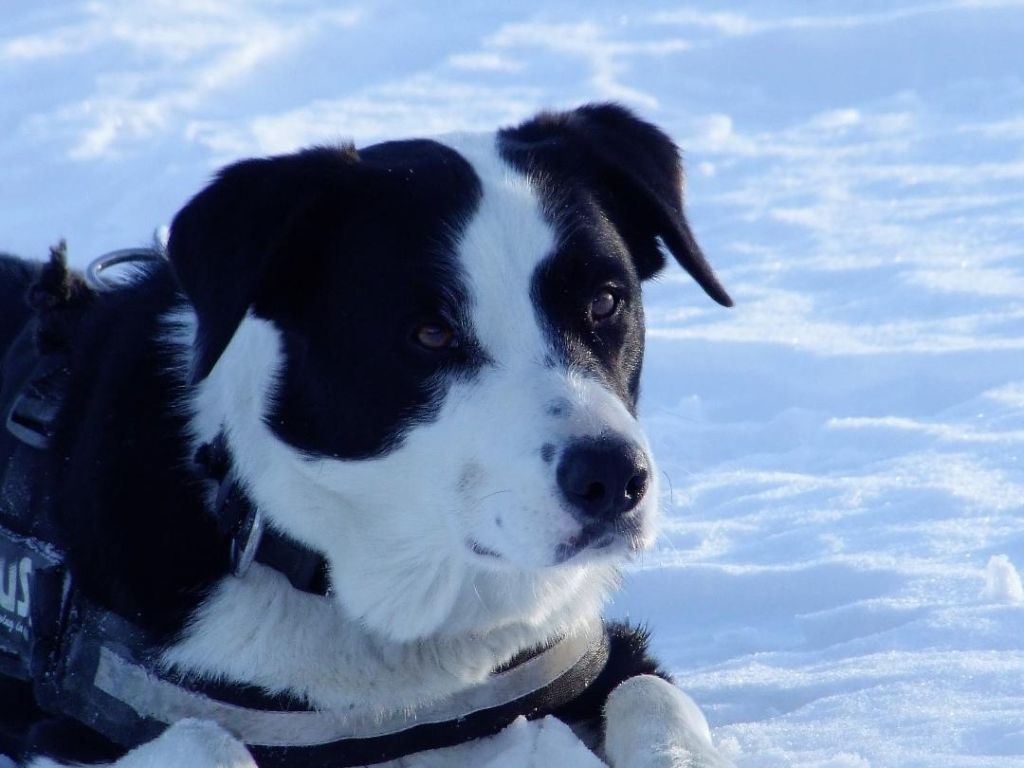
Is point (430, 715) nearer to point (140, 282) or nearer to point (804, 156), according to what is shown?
point (140, 282)

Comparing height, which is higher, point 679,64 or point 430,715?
point 430,715

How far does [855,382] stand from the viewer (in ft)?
18.2

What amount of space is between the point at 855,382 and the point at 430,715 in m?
3.05

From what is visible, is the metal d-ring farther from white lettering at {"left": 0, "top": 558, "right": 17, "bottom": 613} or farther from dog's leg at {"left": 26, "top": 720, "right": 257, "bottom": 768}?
dog's leg at {"left": 26, "top": 720, "right": 257, "bottom": 768}

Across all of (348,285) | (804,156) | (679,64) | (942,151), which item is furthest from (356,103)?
(348,285)

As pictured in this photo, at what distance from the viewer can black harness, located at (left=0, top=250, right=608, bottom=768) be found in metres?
2.81

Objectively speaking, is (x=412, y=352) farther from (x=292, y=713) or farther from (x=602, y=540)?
(x=292, y=713)

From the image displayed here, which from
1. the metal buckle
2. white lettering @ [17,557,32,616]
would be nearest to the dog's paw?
the metal buckle

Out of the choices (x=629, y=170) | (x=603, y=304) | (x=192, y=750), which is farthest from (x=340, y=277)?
(x=192, y=750)

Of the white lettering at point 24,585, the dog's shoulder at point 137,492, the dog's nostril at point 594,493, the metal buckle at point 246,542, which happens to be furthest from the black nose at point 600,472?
the white lettering at point 24,585

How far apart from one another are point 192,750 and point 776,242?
205 inches

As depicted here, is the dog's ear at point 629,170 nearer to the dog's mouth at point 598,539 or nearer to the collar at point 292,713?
the dog's mouth at point 598,539

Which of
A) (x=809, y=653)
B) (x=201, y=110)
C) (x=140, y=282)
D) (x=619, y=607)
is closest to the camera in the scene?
(x=140, y=282)

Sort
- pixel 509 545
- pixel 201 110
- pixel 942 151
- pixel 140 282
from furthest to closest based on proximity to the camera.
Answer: pixel 201 110, pixel 942 151, pixel 140 282, pixel 509 545
